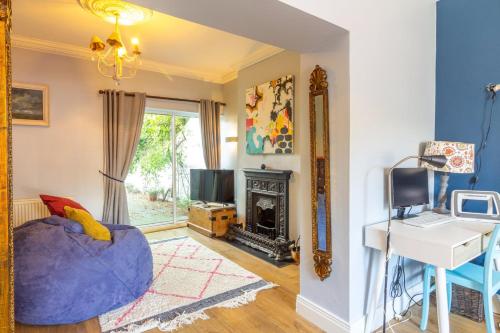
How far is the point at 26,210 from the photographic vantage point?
3.64m

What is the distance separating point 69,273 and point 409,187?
9.07 feet

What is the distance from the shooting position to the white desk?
1664mm

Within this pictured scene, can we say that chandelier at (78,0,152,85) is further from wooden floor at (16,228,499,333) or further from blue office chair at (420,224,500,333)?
blue office chair at (420,224,500,333)

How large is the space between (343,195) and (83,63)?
4115mm

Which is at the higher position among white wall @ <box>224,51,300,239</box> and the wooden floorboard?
white wall @ <box>224,51,300,239</box>

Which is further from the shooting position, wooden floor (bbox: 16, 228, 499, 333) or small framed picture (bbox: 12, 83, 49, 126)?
small framed picture (bbox: 12, 83, 49, 126)

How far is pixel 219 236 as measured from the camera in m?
4.50

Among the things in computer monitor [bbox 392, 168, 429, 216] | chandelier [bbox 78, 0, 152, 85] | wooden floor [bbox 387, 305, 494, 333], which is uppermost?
chandelier [bbox 78, 0, 152, 85]

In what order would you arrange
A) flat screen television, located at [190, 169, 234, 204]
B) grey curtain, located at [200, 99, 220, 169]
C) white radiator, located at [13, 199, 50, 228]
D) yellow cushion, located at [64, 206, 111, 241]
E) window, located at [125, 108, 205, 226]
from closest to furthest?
yellow cushion, located at [64, 206, 111, 241]
white radiator, located at [13, 199, 50, 228]
flat screen television, located at [190, 169, 234, 204]
window, located at [125, 108, 205, 226]
grey curtain, located at [200, 99, 220, 169]

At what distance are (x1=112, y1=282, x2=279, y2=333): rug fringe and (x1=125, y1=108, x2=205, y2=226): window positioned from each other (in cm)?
295

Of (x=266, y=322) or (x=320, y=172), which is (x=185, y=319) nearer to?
(x=266, y=322)

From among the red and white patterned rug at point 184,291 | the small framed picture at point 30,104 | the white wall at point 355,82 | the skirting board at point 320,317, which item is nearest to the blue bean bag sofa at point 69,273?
the red and white patterned rug at point 184,291

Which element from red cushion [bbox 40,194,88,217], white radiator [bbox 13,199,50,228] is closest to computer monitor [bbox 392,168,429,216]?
red cushion [bbox 40,194,88,217]

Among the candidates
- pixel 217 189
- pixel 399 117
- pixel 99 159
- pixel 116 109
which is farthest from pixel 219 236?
pixel 399 117
